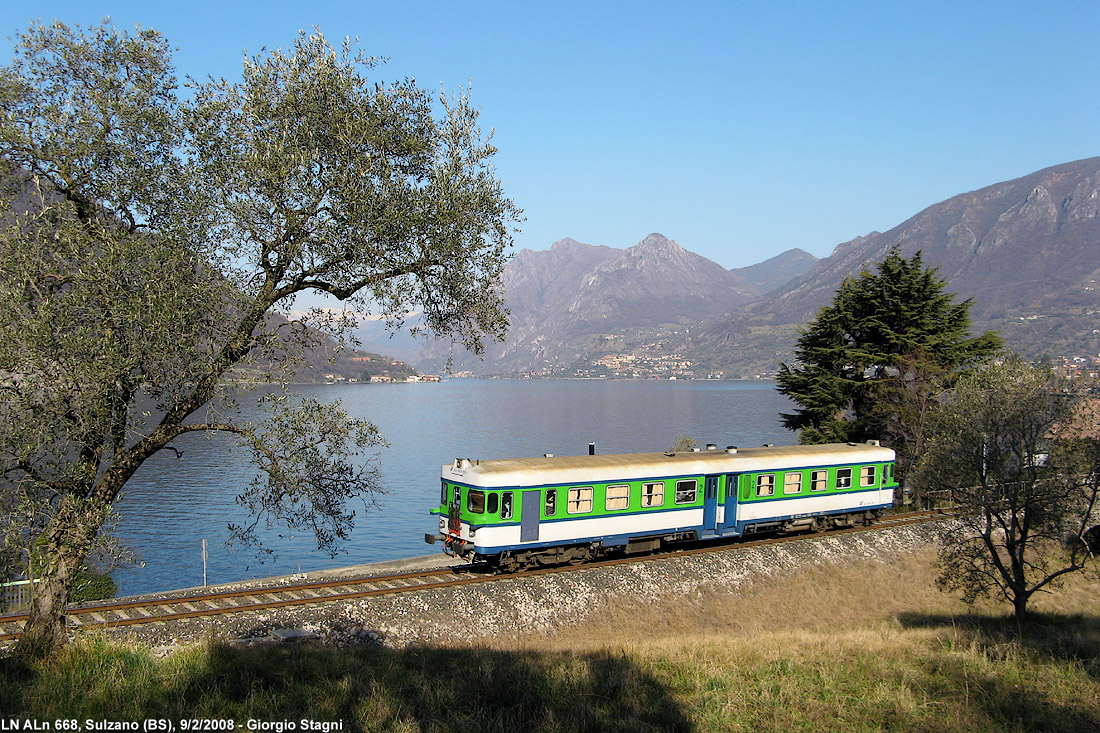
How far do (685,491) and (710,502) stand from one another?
1.42 m

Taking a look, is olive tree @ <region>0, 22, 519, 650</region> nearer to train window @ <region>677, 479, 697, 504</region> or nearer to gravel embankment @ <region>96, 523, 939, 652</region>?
gravel embankment @ <region>96, 523, 939, 652</region>

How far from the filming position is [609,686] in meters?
12.7

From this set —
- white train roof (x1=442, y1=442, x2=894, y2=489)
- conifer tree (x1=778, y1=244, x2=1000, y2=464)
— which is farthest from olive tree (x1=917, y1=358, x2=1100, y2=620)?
conifer tree (x1=778, y1=244, x2=1000, y2=464)

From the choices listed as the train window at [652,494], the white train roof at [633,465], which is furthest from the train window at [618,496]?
the train window at [652,494]

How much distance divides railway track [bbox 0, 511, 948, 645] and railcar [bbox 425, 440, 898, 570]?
0.59m

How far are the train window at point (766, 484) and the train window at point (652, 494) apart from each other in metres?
5.02

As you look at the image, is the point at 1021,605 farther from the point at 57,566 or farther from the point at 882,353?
the point at 57,566

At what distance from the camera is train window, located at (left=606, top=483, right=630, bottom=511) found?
2450 cm

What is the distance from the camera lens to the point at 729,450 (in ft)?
95.0

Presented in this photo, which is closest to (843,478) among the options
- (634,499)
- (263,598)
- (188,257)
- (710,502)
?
(710,502)

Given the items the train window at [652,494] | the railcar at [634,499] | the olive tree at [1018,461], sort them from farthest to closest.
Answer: the train window at [652,494]
the olive tree at [1018,461]
the railcar at [634,499]

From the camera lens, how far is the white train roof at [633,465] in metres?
22.6

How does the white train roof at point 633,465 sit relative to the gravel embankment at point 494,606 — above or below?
above

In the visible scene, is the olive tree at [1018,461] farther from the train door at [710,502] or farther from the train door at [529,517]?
the train door at [529,517]
